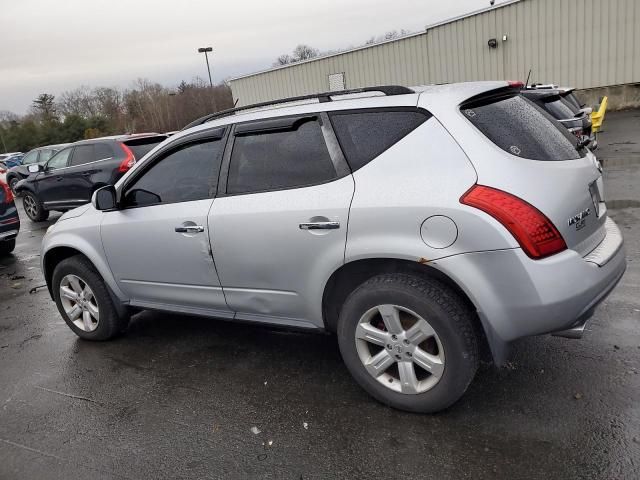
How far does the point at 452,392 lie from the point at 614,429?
32.2 inches

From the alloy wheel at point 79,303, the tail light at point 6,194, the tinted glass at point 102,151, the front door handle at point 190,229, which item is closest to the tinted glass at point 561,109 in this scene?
the front door handle at point 190,229

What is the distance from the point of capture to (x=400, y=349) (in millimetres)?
2834

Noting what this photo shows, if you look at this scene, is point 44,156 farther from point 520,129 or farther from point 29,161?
point 520,129

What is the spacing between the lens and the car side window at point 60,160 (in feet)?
36.7

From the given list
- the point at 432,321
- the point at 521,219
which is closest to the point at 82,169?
the point at 432,321

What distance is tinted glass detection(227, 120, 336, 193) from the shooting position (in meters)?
3.07

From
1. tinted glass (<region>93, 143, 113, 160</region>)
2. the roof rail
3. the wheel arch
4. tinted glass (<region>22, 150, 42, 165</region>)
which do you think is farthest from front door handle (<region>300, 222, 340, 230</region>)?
tinted glass (<region>22, 150, 42, 165</region>)

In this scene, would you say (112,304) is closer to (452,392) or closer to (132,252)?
(132,252)

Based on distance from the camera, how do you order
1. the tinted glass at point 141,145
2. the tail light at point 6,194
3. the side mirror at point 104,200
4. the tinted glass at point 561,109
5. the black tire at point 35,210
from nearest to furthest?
the side mirror at point 104,200, the tinted glass at point 561,109, the tail light at point 6,194, the tinted glass at point 141,145, the black tire at point 35,210

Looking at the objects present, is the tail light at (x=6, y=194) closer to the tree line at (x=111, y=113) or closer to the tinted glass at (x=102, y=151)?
the tinted glass at (x=102, y=151)

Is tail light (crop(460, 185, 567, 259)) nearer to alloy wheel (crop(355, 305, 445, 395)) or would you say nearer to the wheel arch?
the wheel arch

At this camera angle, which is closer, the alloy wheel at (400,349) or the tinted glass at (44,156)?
the alloy wheel at (400,349)

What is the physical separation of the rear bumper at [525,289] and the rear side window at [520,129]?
1.92ft

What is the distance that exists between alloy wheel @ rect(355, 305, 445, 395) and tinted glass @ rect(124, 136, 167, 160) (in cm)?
851
